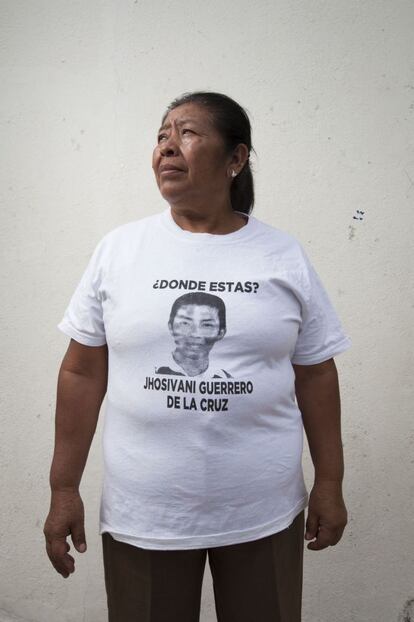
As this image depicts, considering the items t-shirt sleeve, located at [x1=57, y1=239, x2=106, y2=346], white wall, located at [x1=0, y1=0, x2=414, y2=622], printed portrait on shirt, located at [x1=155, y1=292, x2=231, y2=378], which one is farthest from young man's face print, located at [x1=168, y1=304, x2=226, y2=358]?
white wall, located at [x1=0, y1=0, x2=414, y2=622]

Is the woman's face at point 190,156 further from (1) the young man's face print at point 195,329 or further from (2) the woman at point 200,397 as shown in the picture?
(1) the young man's face print at point 195,329

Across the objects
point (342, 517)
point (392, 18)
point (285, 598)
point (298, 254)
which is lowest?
point (285, 598)

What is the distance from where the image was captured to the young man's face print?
123 centimetres

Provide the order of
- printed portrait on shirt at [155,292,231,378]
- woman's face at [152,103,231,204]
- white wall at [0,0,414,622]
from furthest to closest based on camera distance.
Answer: white wall at [0,0,414,622]
woman's face at [152,103,231,204]
printed portrait on shirt at [155,292,231,378]

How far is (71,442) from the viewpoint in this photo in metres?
1.40

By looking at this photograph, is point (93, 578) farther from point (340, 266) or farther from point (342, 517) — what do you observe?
point (340, 266)

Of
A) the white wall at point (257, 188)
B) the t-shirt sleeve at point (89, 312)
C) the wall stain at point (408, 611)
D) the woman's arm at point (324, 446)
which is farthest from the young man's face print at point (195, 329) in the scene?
the wall stain at point (408, 611)

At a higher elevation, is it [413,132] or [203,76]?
[203,76]

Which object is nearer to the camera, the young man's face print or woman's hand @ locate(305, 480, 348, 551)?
the young man's face print

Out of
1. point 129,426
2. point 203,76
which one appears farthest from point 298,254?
point 203,76

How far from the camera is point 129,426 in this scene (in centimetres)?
129

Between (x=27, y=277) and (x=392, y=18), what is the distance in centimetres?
154

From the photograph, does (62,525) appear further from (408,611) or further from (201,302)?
(408,611)

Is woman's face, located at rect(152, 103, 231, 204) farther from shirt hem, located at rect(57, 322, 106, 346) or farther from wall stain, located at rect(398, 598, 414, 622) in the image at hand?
wall stain, located at rect(398, 598, 414, 622)
